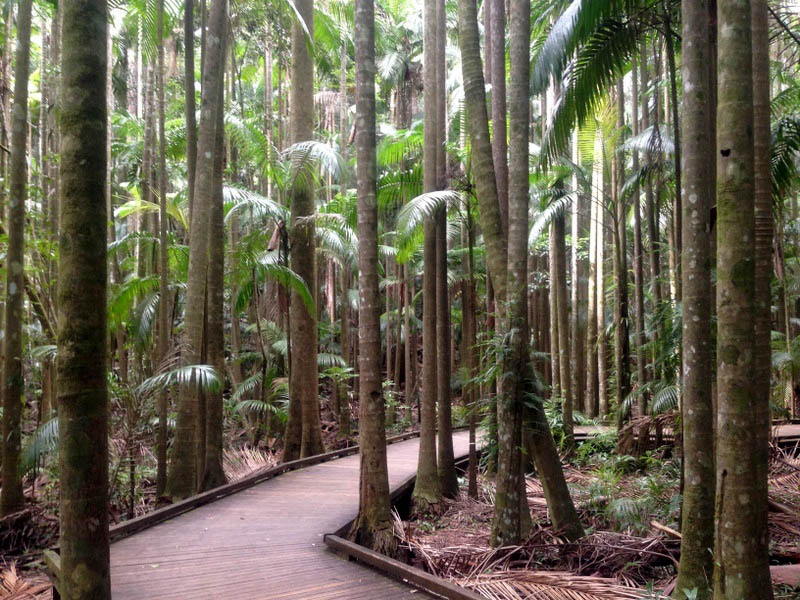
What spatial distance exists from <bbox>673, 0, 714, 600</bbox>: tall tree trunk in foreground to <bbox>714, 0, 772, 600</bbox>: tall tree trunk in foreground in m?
1.03

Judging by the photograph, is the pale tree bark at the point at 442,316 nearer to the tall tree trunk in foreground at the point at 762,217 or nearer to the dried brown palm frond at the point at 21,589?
the tall tree trunk in foreground at the point at 762,217

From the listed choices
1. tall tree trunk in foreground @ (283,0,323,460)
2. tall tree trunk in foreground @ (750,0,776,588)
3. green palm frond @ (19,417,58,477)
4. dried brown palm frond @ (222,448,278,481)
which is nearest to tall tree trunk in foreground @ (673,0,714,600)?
tall tree trunk in foreground @ (750,0,776,588)

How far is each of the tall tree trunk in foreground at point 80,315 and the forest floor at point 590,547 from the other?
3119 mm

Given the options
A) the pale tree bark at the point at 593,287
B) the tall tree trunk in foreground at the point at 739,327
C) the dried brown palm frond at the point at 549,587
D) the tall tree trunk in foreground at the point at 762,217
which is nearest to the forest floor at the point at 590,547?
the dried brown palm frond at the point at 549,587

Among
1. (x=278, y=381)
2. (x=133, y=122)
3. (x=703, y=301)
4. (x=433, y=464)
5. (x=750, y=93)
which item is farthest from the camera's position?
(x=133, y=122)

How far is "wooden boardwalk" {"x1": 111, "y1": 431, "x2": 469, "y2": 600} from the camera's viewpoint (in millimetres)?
5125

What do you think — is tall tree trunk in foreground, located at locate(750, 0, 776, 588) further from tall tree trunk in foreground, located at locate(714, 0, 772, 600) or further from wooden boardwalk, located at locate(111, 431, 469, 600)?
wooden boardwalk, located at locate(111, 431, 469, 600)

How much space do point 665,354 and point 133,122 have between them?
17.5 meters

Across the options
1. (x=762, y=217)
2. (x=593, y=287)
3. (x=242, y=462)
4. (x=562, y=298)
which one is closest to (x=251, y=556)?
(x=762, y=217)

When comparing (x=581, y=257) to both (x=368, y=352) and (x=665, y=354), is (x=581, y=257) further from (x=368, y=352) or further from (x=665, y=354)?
(x=368, y=352)

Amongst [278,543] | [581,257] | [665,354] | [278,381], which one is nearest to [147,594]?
[278,543]

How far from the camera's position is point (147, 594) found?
4949 mm

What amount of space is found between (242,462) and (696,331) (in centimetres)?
917

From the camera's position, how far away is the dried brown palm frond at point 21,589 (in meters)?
5.60
